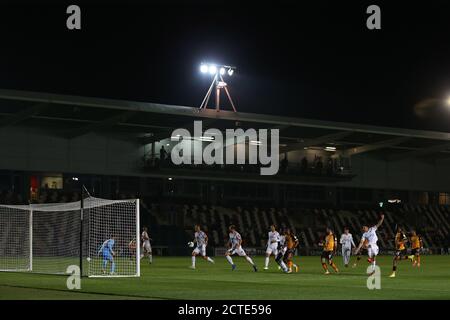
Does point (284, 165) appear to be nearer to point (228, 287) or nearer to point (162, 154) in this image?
point (162, 154)

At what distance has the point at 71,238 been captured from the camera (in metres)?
45.1

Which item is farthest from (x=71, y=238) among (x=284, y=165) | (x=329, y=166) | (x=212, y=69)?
(x=329, y=166)

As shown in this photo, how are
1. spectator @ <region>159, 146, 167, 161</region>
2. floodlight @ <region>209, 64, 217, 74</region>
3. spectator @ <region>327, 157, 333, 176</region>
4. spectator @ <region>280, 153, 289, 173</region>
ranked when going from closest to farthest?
floodlight @ <region>209, 64, 217, 74</region>, spectator @ <region>159, 146, 167, 161</region>, spectator @ <region>280, 153, 289, 173</region>, spectator @ <region>327, 157, 333, 176</region>

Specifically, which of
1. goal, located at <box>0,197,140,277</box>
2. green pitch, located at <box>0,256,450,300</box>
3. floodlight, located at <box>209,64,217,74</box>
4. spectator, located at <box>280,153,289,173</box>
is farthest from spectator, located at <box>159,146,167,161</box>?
green pitch, located at <box>0,256,450,300</box>

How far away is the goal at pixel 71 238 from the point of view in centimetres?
3061

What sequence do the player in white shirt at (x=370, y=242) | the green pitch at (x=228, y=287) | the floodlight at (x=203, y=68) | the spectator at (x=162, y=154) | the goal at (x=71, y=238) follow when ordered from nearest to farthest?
the green pitch at (x=228, y=287) → the goal at (x=71, y=238) → the player in white shirt at (x=370, y=242) → the floodlight at (x=203, y=68) → the spectator at (x=162, y=154)

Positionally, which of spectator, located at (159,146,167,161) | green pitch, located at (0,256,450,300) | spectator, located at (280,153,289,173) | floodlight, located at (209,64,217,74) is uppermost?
floodlight, located at (209,64,217,74)

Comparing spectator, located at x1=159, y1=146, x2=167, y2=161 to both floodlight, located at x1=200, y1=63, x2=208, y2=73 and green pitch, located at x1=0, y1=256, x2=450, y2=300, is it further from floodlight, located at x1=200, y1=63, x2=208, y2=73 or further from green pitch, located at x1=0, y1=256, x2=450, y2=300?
green pitch, located at x1=0, y1=256, x2=450, y2=300

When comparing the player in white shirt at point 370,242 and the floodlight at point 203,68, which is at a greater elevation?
the floodlight at point 203,68

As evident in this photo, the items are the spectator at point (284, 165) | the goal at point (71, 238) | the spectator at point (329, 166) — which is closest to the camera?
the goal at point (71, 238)

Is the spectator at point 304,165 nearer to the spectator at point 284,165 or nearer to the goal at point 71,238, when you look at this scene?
the spectator at point 284,165

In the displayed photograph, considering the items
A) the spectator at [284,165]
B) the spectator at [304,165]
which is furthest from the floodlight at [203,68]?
the spectator at [304,165]

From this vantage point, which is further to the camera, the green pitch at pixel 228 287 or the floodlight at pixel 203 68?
the floodlight at pixel 203 68

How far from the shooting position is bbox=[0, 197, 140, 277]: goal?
30.6 meters
